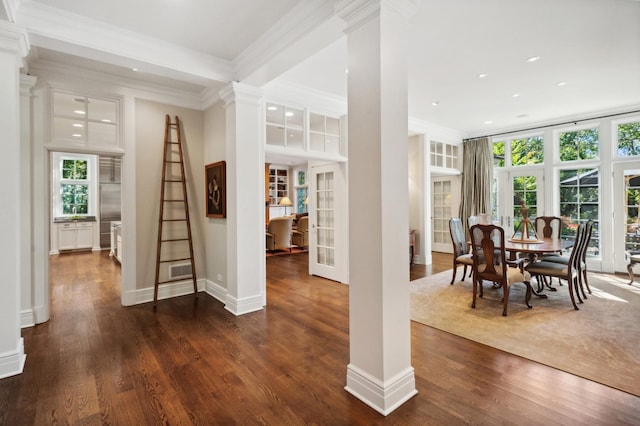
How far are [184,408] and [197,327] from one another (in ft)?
4.57

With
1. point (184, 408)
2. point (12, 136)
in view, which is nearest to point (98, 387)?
point (184, 408)

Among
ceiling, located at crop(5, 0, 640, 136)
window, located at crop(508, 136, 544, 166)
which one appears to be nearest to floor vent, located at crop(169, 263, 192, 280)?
ceiling, located at crop(5, 0, 640, 136)

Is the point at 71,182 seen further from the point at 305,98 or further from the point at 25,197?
the point at 305,98

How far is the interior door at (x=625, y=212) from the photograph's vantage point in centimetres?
541

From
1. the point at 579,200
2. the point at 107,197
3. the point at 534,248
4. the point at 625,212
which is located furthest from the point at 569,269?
the point at 107,197

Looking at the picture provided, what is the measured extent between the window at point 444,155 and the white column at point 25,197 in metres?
6.53

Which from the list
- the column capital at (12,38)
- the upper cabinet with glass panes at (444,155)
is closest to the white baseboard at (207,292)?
the column capital at (12,38)

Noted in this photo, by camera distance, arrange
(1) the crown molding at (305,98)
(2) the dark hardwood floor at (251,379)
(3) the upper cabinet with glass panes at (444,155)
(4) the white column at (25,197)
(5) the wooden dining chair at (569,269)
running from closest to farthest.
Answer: (2) the dark hardwood floor at (251,379), (4) the white column at (25,197), (5) the wooden dining chair at (569,269), (1) the crown molding at (305,98), (3) the upper cabinet with glass panes at (444,155)

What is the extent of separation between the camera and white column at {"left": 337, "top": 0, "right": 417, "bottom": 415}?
1936 millimetres

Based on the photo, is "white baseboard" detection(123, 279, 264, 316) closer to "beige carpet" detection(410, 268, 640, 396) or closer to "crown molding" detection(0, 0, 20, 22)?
"beige carpet" detection(410, 268, 640, 396)

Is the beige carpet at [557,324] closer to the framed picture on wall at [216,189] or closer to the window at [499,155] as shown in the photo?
the framed picture on wall at [216,189]

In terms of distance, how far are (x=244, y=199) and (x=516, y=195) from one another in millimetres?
6062

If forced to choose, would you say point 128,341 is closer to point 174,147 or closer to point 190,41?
point 174,147

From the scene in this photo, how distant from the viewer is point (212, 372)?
2.43m
